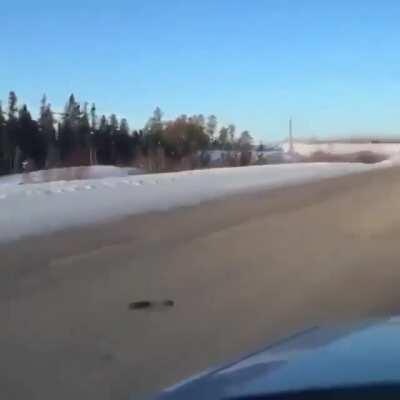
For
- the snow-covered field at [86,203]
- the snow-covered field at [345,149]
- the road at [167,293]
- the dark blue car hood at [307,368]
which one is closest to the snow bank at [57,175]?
the snow-covered field at [86,203]

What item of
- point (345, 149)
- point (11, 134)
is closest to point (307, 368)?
point (11, 134)

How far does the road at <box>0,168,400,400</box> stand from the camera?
755cm

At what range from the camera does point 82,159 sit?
102 m

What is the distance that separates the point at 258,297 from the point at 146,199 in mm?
17304

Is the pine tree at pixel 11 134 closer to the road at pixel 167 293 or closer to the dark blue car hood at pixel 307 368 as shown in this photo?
the road at pixel 167 293

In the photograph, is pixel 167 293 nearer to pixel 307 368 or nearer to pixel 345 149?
pixel 307 368

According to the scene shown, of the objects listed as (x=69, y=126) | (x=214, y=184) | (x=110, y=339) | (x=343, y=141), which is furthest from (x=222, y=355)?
(x=343, y=141)

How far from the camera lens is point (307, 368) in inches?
126

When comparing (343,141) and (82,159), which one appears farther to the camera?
(343,141)

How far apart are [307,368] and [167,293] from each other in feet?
25.9

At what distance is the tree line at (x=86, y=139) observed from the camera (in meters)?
99.8

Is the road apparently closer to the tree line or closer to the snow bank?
the snow bank

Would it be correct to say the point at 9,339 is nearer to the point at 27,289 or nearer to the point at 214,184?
the point at 27,289

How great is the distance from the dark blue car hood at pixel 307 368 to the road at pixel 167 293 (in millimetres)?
3200
